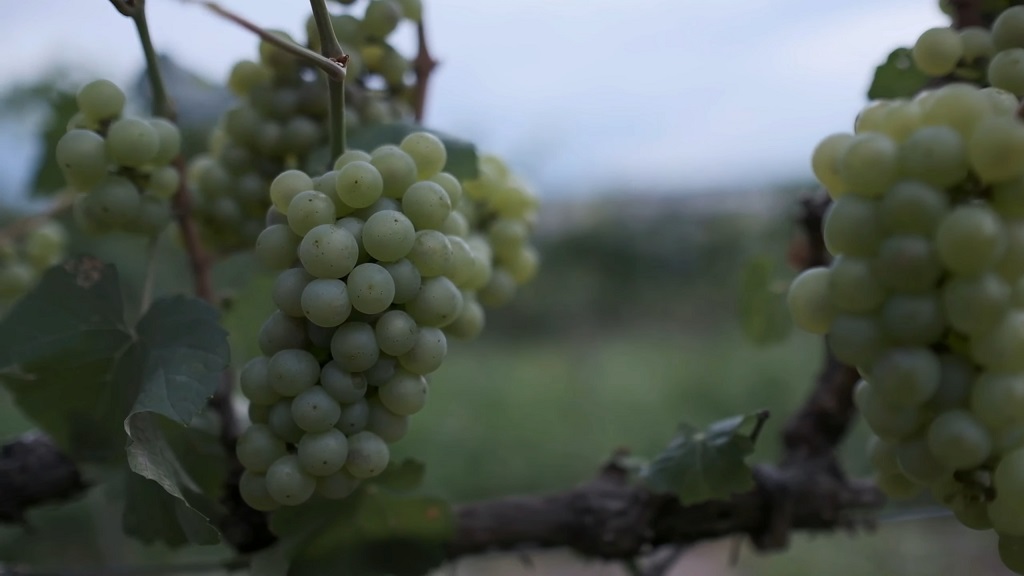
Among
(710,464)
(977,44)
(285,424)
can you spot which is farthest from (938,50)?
(285,424)

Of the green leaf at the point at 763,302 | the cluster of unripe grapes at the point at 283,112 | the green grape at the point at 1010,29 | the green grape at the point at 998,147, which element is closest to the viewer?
the green grape at the point at 998,147

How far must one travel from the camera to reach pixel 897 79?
462 mm

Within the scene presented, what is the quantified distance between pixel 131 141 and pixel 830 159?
0.33m

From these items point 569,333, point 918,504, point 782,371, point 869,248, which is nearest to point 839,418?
point 869,248

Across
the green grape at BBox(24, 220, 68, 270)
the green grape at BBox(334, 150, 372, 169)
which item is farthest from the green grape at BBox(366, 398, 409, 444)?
the green grape at BBox(24, 220, 68, 270)

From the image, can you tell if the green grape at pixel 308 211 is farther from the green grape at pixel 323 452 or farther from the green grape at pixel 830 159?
the green grape at pixel 830 159

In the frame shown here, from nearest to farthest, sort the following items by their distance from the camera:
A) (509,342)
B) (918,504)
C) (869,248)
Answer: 1. (869,248)
2. (918,504)
3. (509,342)

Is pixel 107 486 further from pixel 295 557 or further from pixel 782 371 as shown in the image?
pixel 782 371

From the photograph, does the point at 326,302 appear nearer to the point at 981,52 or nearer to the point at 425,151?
the point at 425,151

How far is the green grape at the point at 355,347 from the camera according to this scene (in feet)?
1.11

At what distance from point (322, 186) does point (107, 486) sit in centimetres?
31

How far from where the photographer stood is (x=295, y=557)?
437 millimetres

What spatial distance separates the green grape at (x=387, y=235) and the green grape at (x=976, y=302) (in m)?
0.20

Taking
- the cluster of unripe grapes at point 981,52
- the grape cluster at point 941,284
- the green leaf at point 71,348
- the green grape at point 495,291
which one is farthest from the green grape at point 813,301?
the green leaf at point 71,348
